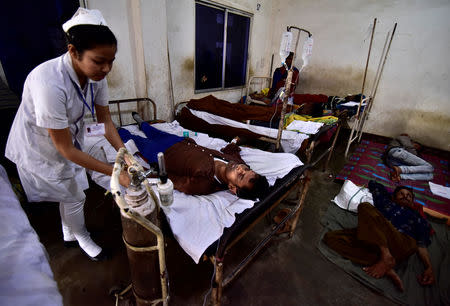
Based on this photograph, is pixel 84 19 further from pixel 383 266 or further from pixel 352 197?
pixel 352 197

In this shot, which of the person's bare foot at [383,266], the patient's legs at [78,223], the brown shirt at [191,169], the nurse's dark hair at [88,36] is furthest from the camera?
the person's bare foot at [383,266]

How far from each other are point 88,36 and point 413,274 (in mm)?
2977

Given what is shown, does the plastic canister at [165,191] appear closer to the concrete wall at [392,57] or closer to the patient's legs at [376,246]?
the patient's legs at [376,246]

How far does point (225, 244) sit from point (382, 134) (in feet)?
18.5

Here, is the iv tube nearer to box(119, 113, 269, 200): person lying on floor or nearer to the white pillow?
box(119, 113, 269, 200): person lying on floor

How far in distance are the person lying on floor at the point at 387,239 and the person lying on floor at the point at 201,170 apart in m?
Result: 1.11

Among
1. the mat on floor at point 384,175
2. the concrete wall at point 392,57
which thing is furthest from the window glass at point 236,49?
the mat on floor at point 384,175

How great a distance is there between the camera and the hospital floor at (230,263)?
1636mm

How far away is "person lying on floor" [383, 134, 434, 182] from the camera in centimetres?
330

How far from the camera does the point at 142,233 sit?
3.29 ft

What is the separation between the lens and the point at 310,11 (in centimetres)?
526

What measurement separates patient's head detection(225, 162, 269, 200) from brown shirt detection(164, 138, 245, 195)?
175mm

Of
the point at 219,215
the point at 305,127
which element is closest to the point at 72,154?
the point at 219,215

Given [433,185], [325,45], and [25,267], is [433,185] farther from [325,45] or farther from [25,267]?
[25,267]
